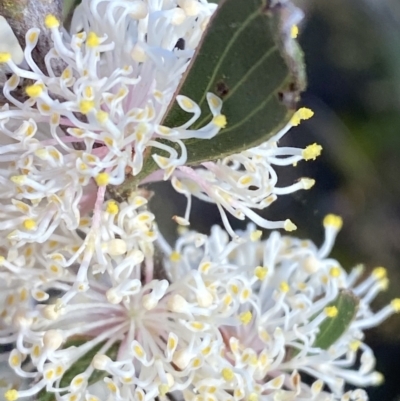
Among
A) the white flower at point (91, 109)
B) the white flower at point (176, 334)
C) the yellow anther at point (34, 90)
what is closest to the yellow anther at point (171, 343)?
the white flower at point (176, 334)

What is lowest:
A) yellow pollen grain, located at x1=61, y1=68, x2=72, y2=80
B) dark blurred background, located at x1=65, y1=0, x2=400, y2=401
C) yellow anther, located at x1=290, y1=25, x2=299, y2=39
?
dark blurred background, located at x1=65, y1=0, x2=400, y2=401

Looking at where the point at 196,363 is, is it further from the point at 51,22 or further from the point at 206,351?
the point at 51,22

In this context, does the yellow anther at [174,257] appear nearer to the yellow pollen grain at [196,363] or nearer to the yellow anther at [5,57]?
the yellow pollen grain at [196,363]

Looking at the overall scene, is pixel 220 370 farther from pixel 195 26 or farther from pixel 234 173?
pixel 195 26

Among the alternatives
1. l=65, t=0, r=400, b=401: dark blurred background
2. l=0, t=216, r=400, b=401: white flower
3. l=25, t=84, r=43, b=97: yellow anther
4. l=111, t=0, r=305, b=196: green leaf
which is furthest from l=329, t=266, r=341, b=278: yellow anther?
l=65, t=0, r=400, b=401: dark blurred background

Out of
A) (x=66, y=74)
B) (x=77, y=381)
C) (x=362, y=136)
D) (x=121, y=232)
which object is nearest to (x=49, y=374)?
(x=77, y=381)

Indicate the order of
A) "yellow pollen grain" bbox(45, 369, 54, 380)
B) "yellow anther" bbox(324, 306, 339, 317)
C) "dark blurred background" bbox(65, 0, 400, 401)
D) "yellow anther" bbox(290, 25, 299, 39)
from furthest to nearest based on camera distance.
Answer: "dark blurred background" bbox(65, 0, 400, 401) < "yellow anther" bbox(324, 306, 339, 317) < "yellow pollen grain" bbox(45, 369, 54, 380) < "yellow anther" bbox(290, 25, 299, 39)

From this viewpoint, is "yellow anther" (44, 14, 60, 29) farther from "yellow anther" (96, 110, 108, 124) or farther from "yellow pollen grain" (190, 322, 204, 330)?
"yellow pollen grain" (190, 322, 204, 330)

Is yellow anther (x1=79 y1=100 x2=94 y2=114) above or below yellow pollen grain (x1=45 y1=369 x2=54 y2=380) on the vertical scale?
above
